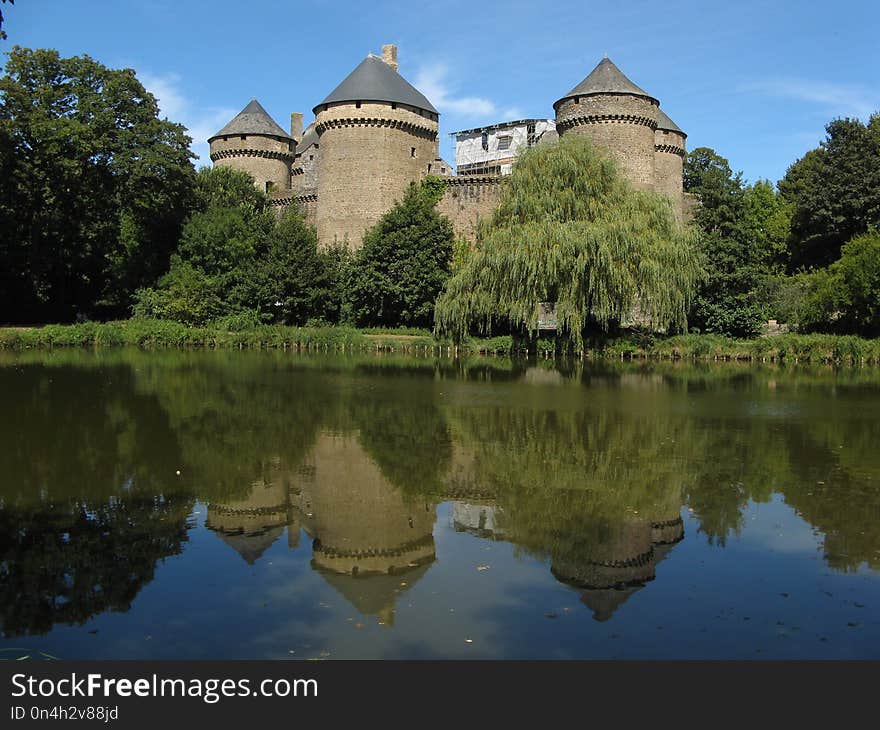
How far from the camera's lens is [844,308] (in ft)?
80.5

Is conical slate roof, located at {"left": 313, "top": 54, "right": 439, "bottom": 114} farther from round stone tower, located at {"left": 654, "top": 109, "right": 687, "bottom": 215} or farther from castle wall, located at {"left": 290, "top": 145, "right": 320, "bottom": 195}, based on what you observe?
round stone tower, located at {"left": 654, "top": 109, "right": 687, "bottom": 215}

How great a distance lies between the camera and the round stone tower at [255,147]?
3684 centimetres

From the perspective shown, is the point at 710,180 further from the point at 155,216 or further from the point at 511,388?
the point at 155,216

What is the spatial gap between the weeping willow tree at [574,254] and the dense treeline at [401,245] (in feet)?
0.18

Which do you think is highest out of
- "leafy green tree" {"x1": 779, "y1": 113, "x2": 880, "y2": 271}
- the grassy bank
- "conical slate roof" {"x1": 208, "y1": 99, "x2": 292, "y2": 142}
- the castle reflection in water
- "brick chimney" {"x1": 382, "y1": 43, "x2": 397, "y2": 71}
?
"brick chimney" {"x1": 382, "y1": 43, "x2": 397, "y2": 71}

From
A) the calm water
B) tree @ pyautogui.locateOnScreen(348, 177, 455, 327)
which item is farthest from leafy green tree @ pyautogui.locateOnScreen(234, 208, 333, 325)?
the calm water

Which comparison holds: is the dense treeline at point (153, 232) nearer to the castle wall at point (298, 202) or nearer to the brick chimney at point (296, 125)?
the castle wall at point (298, 202)

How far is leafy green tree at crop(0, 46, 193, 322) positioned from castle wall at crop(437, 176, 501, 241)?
9528 mm

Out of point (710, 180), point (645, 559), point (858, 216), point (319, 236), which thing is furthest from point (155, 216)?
point (645, 559)

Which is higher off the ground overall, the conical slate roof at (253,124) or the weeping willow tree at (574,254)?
the conical slate roof at (253,124)

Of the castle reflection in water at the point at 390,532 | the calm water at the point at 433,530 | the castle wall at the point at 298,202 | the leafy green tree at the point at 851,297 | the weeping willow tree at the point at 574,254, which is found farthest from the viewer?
the castle wall at the point at 298,202

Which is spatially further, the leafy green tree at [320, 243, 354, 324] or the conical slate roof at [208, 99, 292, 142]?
the conical slate roof at [208, 99, 292, 142]

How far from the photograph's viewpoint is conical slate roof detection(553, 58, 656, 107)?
29328 mm

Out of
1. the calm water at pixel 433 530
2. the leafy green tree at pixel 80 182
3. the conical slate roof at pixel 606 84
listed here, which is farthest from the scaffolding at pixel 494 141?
the calm water at pixel 433 530
